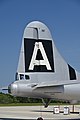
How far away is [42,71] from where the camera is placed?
2250 cm

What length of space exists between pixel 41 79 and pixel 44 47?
2.30 metres

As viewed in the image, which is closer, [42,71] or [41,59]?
[42,71]

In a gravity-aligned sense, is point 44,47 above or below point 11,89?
above

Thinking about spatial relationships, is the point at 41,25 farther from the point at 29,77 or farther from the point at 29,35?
the point at 29,77

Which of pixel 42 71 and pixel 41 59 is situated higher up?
pixel 41 59

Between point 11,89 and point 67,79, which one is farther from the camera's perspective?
point 67,79

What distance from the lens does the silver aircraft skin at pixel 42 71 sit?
21.1 m

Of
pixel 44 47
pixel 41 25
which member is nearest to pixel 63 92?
pixel 44 47

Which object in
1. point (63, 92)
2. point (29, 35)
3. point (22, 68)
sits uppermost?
point (29, 35)

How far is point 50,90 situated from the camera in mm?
21328

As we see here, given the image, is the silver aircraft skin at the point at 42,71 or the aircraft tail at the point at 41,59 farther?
the aircraft tail at the point at 41,59

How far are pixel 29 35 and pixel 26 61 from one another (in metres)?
1.85

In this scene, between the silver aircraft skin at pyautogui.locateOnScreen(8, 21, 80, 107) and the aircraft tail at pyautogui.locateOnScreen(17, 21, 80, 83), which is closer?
the silver aircraft skin at pyautogui.locateOnScreen(8, 21, 80, 107)

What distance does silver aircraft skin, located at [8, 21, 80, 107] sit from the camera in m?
21.1
